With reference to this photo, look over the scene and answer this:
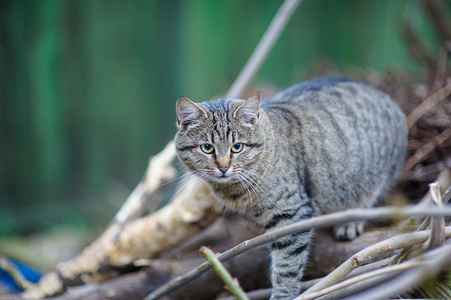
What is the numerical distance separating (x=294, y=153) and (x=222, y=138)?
431mm

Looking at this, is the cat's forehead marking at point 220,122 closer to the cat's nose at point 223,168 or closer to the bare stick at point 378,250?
the cat's nose at point 223,168

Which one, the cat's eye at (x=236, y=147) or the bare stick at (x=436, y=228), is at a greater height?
the cat's eye at (x=236, y=147)

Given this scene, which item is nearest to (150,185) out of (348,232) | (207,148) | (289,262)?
(207,148)

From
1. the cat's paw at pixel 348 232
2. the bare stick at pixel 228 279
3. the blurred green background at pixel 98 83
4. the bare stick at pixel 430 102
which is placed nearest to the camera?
the bare stick at pixel 228 279

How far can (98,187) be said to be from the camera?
14.9 ft

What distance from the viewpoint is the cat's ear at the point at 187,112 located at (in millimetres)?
2107

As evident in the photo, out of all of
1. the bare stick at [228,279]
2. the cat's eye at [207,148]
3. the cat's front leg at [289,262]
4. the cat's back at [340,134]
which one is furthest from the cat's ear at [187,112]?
the bare stick at [228,279]

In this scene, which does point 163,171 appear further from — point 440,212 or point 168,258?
point 440,212

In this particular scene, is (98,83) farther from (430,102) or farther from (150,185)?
(430,102)

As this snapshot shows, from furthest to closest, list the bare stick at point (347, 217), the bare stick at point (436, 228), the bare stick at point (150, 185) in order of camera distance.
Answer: the bare stick at point (150, 185) → the bare stick at point (436, 228) → the bare stick at point (347, 217)

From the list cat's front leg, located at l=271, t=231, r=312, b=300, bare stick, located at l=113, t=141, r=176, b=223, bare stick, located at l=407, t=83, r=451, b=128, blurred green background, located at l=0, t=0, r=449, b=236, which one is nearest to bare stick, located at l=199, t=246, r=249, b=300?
cat's front leg, located at l=271, t=231, r=312, b=300

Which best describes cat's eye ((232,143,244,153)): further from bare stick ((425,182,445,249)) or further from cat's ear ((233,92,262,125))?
bare stick ((425,182,445,249))

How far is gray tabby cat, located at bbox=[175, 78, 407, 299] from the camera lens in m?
2.11

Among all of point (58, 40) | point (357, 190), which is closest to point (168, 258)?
point (357, 190)
